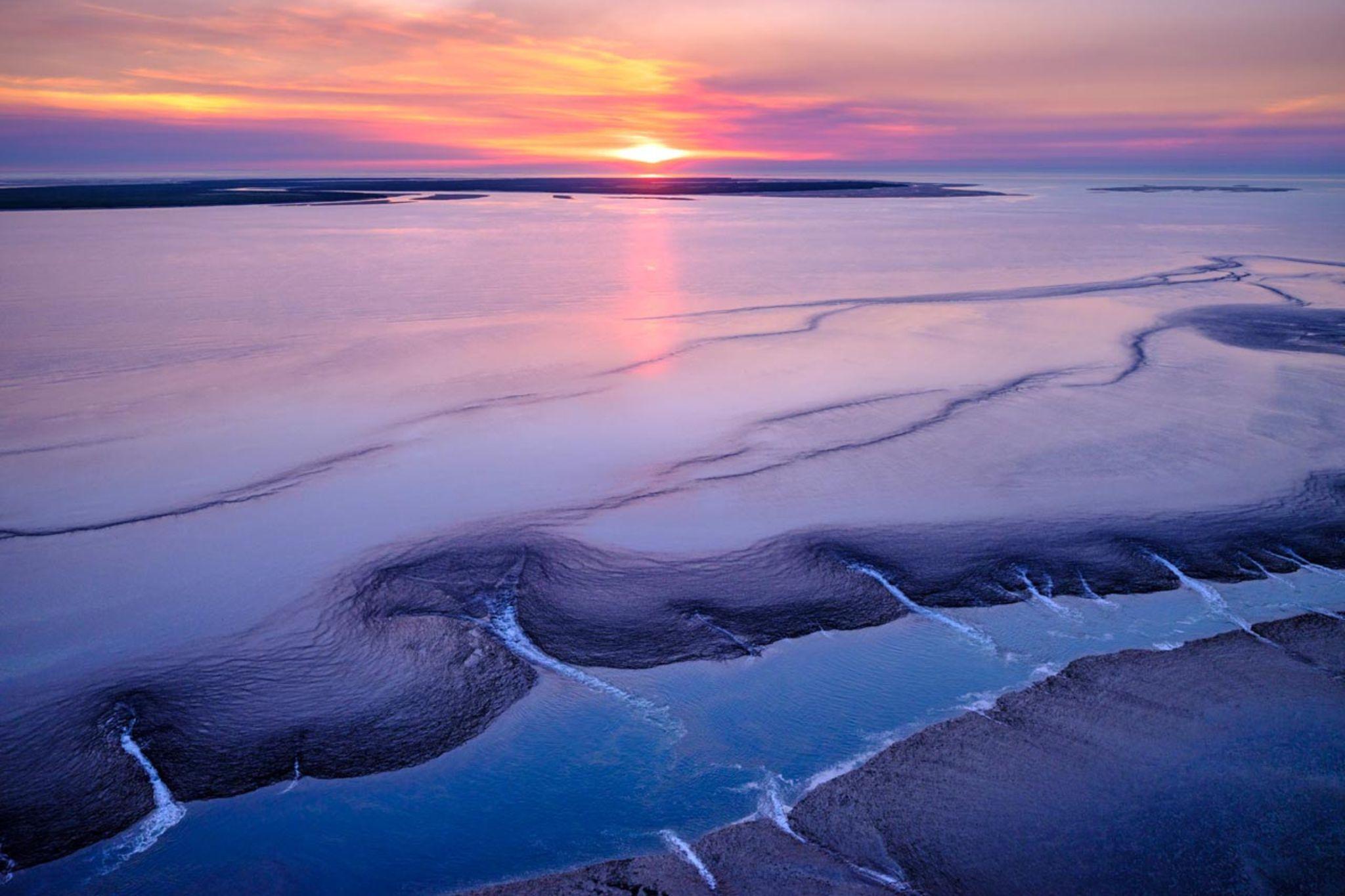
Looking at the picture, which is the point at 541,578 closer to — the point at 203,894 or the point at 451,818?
the point at 451,818

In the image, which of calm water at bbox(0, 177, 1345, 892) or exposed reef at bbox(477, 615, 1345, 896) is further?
calm water at bbox(0, 177, 1345, 892)

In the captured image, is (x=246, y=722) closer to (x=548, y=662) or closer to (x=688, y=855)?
(x=548, y=662)

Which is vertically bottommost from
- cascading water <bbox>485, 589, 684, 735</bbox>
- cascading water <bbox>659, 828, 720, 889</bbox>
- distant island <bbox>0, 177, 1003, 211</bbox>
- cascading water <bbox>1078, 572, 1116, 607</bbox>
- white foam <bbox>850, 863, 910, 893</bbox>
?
cascading water <bbox>659, 828, 720, 889</bbox>

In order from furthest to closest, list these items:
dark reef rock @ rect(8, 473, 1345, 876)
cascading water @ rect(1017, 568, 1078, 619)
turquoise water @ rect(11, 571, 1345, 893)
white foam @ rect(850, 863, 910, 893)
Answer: cascading water @ rect(1017, 568, 1078, 619) < dark reef rock @ rect(8, 473, 1345, 876) < turquoise water @ rect(11, 571, 1345, 893) < white foam @ rect(850, 863, 910, 893)

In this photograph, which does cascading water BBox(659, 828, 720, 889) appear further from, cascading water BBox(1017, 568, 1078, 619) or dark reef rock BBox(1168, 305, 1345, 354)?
dark reef rock BBox(1168, 305, 1345, 354)

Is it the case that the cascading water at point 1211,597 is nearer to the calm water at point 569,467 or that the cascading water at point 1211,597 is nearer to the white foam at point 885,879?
the calm water at point 569,467

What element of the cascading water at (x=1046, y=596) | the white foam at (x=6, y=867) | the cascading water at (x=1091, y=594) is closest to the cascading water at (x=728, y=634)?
the cascading water at (x=1046, y=596)

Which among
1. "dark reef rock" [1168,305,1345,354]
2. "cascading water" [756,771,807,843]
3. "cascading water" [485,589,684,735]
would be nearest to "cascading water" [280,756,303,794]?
"cascading water" [485,589,684,735]
